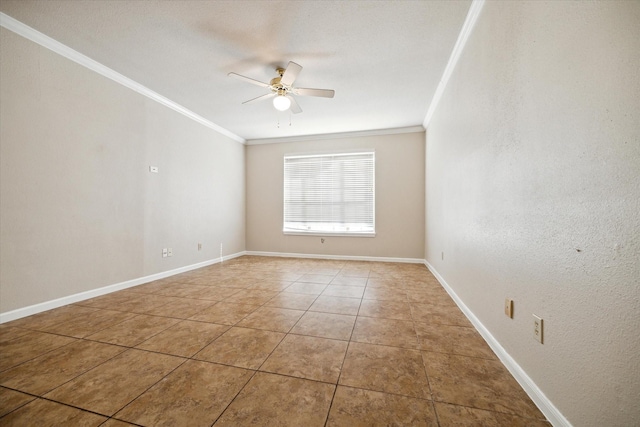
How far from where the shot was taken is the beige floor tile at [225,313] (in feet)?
7.32

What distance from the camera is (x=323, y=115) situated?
4.28 m

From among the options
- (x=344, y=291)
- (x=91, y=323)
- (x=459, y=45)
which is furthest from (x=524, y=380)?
(x=91, y=323)

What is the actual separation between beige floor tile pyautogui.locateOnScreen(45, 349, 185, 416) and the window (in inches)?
158

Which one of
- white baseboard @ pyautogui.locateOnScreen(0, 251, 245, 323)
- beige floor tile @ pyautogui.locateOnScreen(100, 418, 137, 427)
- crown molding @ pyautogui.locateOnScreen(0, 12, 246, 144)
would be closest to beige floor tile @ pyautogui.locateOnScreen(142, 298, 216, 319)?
white baseboard @ pyautogui.locateOnScreen(0, 251, 245, 323)

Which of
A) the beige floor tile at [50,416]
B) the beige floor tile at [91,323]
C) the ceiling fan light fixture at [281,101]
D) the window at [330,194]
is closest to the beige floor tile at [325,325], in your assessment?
the beige floor tile at [50,416]

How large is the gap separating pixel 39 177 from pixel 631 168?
13.2ft

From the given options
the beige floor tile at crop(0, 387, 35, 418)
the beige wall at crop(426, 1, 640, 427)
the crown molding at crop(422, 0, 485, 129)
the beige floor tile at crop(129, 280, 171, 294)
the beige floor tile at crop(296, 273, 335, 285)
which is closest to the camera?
the beige wall at crop(426, 1, 640, 427)

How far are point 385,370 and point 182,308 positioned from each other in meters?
2.07

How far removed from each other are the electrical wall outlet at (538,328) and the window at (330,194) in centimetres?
383

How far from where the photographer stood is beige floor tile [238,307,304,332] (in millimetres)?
2105

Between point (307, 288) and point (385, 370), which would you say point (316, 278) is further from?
point (385, 370)

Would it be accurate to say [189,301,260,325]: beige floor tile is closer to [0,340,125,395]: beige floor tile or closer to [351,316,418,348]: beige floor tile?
[0,340,125,395]: beige floor tile

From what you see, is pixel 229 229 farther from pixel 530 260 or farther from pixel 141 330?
pixel 530 260

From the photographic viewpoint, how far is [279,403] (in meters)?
1.25
